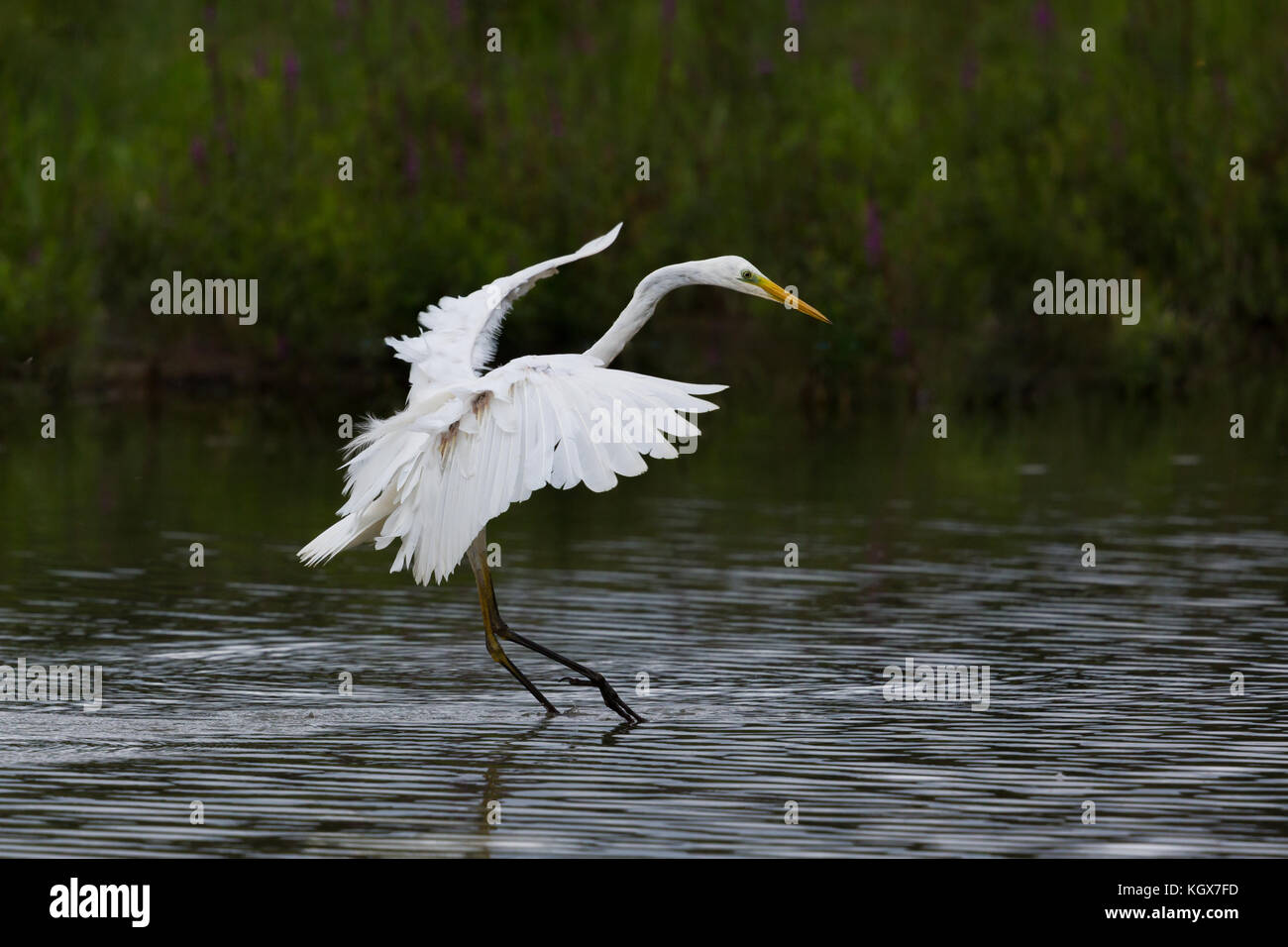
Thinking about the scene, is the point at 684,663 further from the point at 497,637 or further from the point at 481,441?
the point at 481,441

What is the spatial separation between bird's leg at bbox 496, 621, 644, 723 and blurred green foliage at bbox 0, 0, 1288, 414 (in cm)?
1309

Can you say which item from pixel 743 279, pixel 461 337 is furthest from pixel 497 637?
pixel 743 279

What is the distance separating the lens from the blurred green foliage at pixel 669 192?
937 inches

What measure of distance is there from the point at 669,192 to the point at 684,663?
15.6m

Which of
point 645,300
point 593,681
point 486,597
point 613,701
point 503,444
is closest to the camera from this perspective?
point 503,444

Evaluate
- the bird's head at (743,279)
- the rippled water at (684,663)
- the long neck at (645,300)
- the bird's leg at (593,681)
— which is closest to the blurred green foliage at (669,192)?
the rippled water at (684,663)

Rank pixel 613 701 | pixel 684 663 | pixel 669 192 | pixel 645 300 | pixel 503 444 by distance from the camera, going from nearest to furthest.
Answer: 1. pixel 503 444
2. pixel 613 701
3. pixel 645 300
4. pixel 684 663
5. pixel 669 192

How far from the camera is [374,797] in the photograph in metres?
8.50

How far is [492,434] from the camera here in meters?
9.52

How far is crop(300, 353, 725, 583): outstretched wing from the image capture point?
29.6 ft

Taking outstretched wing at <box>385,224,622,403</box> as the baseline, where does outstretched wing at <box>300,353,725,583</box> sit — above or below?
below

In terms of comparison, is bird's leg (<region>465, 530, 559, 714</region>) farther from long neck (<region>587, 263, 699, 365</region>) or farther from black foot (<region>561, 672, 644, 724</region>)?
long neck (<region>587, 263, 699, 365</region>)

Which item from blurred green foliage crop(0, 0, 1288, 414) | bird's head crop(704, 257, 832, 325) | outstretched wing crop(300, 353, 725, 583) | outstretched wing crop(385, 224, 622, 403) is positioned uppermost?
blurred green foliage crop(0, 0, 1288, 414)

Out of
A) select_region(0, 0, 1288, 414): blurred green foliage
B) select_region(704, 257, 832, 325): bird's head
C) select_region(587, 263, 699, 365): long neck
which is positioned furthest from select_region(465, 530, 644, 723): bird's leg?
select_region(0, 0, 1288, 414): blurred green foliage
